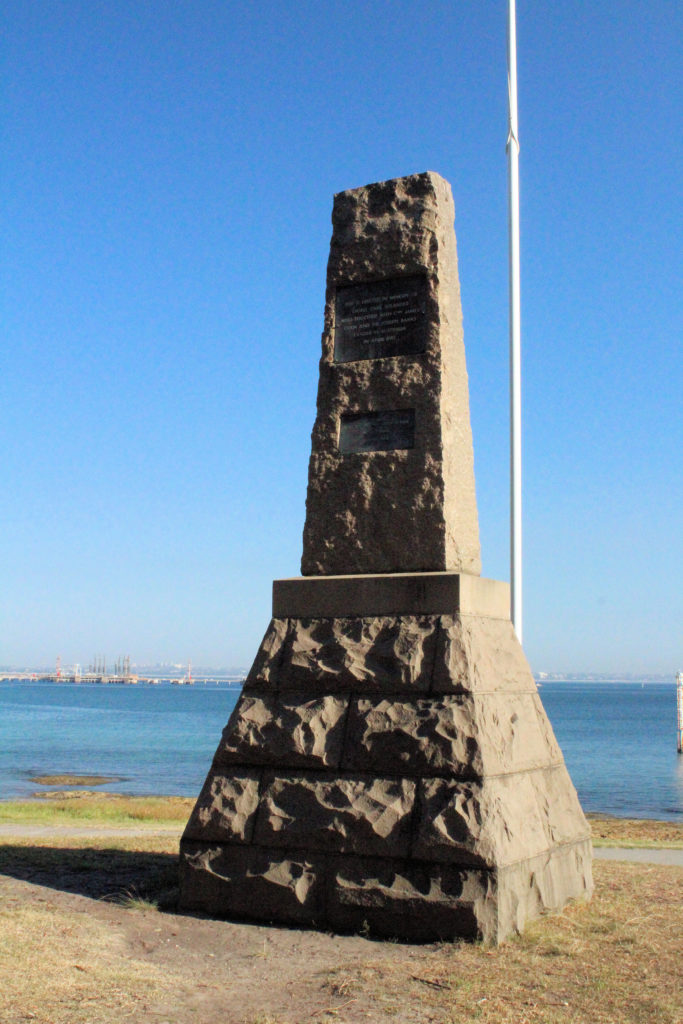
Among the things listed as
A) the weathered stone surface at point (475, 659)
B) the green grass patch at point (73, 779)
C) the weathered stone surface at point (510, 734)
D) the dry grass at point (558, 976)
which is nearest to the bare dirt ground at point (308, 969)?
the dry grass at point (558, 976)

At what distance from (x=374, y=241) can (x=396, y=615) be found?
259 centimetres

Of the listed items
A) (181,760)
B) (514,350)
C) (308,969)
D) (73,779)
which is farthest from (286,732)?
(181,760)

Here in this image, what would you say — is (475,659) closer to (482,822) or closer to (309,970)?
(482,822)

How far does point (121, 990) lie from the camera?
4.12 m

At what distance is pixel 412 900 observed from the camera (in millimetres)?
4941

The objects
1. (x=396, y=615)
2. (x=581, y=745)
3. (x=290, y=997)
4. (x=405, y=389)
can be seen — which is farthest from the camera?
(x=581, y=745)

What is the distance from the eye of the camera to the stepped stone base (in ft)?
16.3

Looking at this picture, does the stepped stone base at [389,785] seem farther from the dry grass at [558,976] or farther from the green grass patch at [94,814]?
the green grass patch at [94,814]

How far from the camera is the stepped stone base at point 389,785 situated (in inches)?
196

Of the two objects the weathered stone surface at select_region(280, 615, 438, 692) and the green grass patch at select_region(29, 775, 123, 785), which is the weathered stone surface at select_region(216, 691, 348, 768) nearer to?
the weathered stone surface at select_region(280, 615, 438, 692)

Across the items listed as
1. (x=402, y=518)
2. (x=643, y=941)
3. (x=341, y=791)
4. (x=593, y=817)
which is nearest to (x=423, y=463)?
(x=402, y=518)

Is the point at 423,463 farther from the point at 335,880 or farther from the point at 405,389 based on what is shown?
the point at 335,880

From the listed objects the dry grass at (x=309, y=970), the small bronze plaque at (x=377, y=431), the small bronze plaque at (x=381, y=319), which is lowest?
the dry grass at (x=309, y=970)

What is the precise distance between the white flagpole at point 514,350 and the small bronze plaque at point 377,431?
4.87 meters
